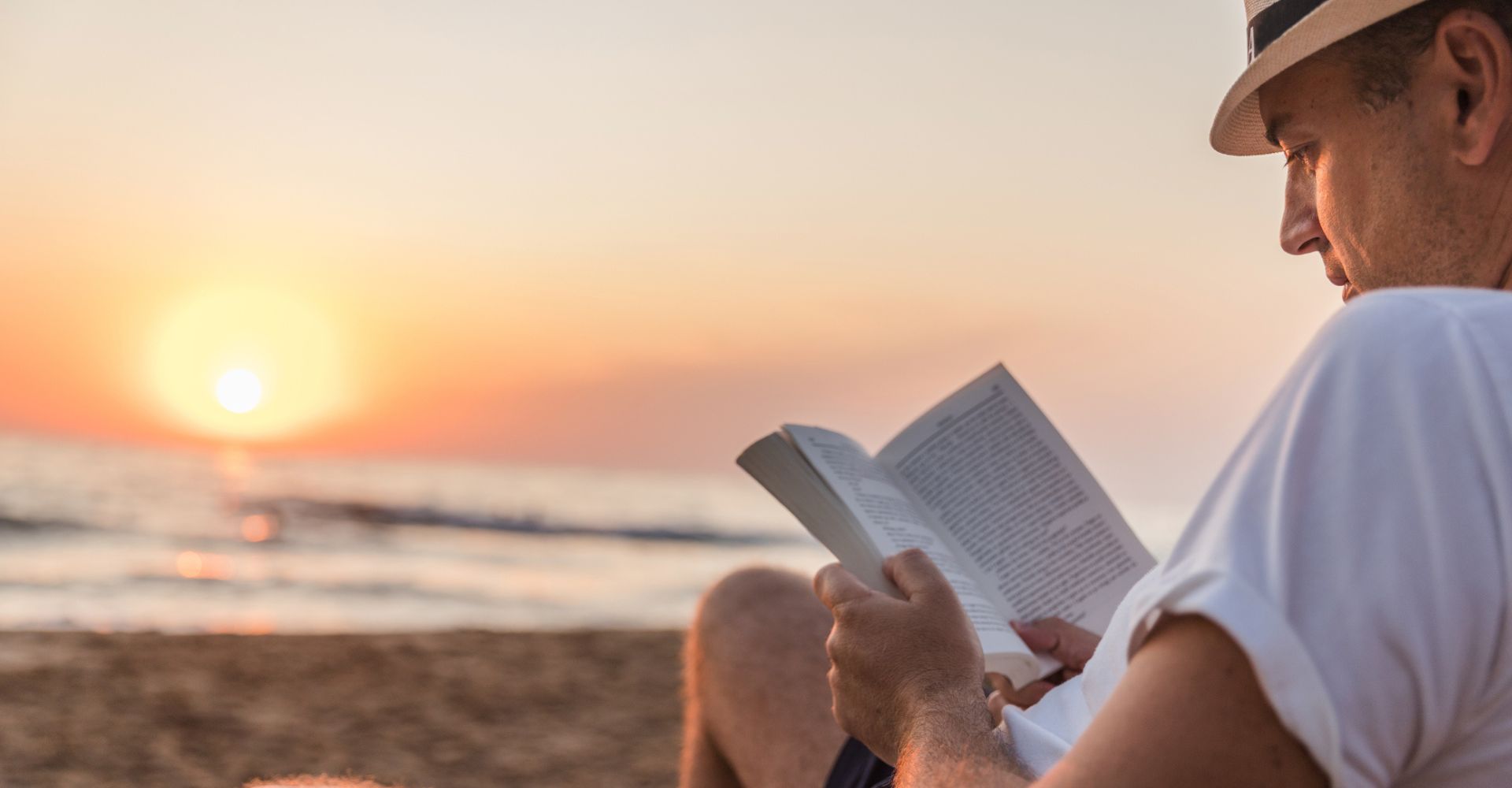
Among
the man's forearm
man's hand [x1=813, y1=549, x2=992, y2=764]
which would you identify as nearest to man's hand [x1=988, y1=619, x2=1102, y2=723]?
man's hand [x1=813, y1=549, x2=992, y2=764]

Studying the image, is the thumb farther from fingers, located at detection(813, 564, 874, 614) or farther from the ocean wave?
the ocean wave

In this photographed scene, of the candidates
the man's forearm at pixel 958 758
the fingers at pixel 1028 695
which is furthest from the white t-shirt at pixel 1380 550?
the fingers at pixel 1028 695

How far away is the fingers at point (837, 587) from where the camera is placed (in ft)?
3.94

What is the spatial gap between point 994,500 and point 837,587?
0.36 meters

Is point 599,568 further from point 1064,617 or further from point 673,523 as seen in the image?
point 1064,617

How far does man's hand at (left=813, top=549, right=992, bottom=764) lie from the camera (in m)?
1.07

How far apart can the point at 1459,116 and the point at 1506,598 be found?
51 centimetres

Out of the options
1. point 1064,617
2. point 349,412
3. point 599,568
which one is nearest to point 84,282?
point 349,412

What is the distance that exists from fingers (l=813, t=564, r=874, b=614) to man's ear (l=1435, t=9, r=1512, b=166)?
0.68 metres

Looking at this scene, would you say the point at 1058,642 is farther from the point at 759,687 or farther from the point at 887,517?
the point at 759,687

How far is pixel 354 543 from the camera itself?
13609 millimetres

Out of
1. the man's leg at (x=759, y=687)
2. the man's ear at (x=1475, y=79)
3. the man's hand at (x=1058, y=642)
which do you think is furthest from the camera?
the man's leg at (x=759, y=687)

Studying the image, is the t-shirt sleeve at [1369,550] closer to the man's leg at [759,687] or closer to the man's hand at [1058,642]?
the man's hand at [1058,642]

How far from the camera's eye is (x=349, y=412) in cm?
3127
